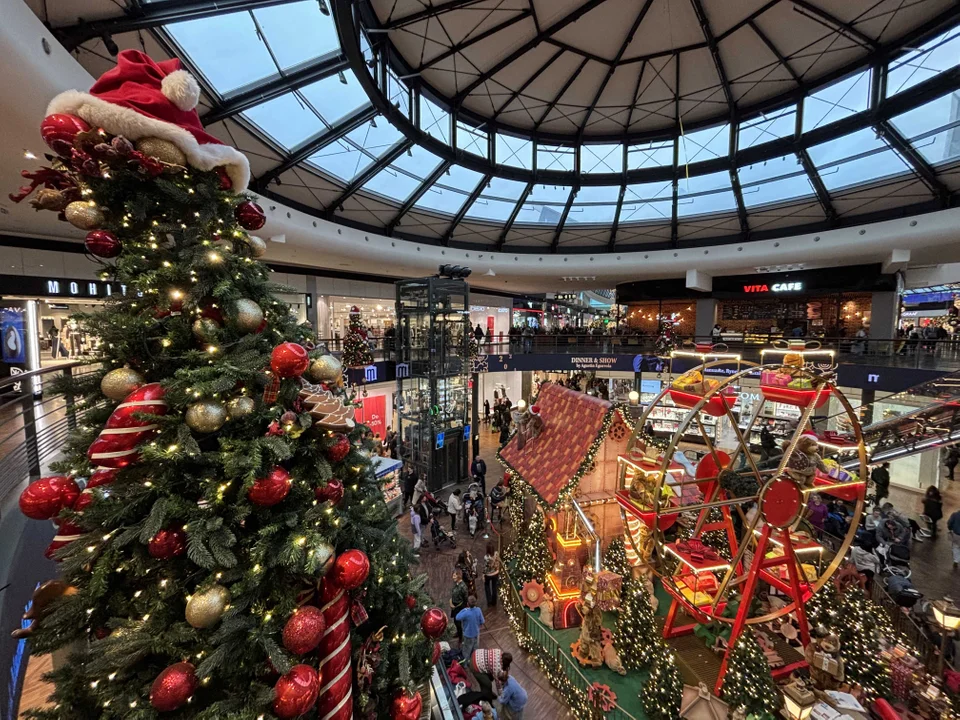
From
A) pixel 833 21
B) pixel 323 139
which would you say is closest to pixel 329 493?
pixel 323 139

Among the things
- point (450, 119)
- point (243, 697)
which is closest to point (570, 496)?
point (243, 697)

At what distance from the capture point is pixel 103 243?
182cm

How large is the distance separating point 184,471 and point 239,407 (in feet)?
1.24

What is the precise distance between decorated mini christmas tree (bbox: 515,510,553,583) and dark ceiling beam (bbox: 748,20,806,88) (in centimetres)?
1196

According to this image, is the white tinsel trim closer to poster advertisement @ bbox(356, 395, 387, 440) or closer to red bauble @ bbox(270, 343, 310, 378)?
red bauble @ bbox(270, 343, 310, 378)

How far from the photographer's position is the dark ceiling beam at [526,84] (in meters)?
9.91

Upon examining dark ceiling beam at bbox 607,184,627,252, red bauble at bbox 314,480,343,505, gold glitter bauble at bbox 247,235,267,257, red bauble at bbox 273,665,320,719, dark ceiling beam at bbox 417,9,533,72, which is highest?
dark ceiling beam at bbox 417,9,533,72

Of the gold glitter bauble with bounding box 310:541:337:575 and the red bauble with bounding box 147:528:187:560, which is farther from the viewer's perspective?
the gold glitter bauble with bounding box 310:541:337:575

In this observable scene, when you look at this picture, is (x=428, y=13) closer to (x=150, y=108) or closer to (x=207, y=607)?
(x=150, y=108)

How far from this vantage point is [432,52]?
918 cm

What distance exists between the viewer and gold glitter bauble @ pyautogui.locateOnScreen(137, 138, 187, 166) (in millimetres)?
1863

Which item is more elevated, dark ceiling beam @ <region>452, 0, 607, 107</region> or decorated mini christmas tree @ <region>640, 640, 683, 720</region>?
dark ceiling beam @ <region>452, 0, 607, 107</region>

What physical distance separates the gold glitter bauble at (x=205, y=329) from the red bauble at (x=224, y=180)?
838 millimetres

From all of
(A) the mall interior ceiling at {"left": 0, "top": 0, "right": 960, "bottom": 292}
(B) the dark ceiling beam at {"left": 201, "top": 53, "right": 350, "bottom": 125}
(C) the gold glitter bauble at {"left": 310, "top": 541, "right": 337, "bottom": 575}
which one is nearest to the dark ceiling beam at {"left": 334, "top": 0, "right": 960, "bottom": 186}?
(A) the mall interior ceiling at {"left": 0, "top": 0, "right": 960, "bottom": 292}
